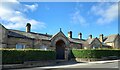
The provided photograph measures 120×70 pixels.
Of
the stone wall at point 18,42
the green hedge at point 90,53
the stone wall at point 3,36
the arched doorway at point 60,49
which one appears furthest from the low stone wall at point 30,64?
the green hedge at point 90,53

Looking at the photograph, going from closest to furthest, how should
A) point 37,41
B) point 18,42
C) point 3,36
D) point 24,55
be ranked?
point 24,55, point 3,36, point 18,42, point 37,41

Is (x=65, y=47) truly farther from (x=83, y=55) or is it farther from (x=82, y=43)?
(x=82, y=43)

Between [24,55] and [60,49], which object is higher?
[60,49]

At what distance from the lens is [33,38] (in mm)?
31266

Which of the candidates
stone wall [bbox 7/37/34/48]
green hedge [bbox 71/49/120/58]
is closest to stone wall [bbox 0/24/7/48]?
stone wall [bbox 7/37/34/48]

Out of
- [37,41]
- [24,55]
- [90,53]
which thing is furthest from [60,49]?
[24,55]

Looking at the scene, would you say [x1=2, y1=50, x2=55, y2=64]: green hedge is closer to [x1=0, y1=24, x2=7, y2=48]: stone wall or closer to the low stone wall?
the low stone wall

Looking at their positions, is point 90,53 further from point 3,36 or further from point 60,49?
point 3,36

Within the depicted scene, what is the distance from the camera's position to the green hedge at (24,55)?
22464mm

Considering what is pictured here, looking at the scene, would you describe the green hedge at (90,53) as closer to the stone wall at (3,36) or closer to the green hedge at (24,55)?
the green hedge at (24,55)

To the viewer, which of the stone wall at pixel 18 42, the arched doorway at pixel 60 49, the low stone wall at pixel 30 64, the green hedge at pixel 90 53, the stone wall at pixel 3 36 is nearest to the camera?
the low stone wall at pixel 30 64

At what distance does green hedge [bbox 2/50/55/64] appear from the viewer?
22464 mm

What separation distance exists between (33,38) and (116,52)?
20.0 metres

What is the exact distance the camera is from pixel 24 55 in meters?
24.5
